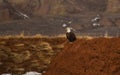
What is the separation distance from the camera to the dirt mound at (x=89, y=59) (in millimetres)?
5564

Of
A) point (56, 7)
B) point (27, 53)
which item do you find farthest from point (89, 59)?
point (56, 7)

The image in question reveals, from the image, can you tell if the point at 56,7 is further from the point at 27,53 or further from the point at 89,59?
the point at 89,59

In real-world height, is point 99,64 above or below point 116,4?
below

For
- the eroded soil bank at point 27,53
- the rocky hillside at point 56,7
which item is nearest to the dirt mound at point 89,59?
the eroded soil bank at point 27,53

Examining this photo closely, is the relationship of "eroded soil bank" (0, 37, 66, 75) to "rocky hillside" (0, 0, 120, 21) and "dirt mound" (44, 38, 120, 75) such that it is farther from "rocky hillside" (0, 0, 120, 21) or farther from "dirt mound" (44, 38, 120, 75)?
"rocky hillside" (0, 0, 120, 21)

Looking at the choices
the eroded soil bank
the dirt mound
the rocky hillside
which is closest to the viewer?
the dirt mound

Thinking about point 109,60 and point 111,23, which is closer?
point 109,60

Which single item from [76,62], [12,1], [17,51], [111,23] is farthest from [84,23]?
[76,62]

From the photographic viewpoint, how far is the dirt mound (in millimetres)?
5564

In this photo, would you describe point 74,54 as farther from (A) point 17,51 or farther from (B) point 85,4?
(B) point 85,4

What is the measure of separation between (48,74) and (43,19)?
23.1 metres

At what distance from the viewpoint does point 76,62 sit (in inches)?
240

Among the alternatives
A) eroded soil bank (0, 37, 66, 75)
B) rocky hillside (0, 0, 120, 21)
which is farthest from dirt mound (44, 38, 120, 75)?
rocky hillside (0, 0, 120, 21)

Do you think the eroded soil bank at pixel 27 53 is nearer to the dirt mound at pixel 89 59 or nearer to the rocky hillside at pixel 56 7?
the dirt mound at pixel 89 59
